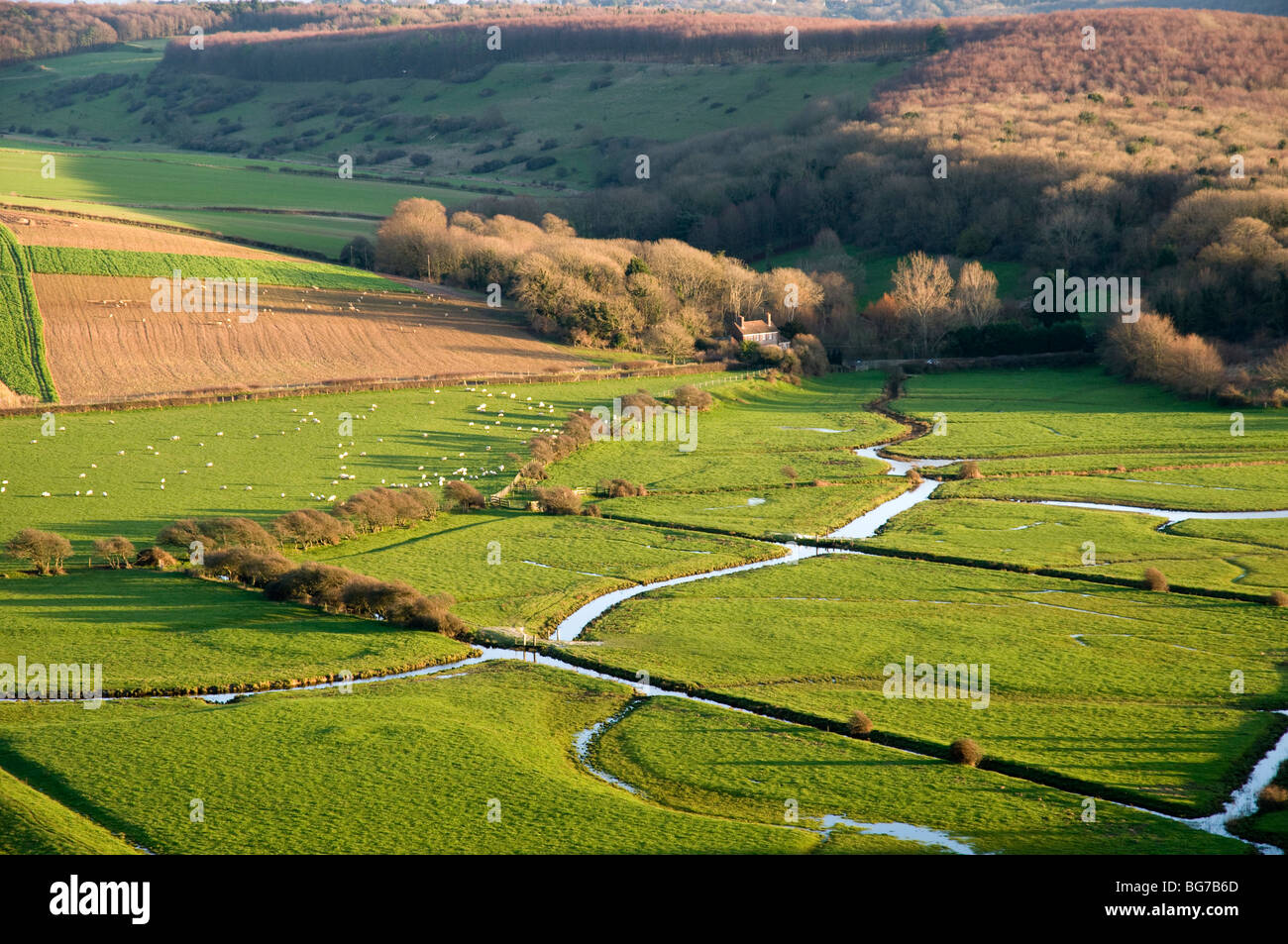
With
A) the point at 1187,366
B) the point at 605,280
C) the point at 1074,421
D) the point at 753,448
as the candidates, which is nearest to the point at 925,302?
the point at 1187,366

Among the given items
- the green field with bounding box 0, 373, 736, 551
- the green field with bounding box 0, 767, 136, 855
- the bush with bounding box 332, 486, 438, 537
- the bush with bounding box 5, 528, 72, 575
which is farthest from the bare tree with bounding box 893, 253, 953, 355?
the green field with bounding box 0, 767, 136, 855

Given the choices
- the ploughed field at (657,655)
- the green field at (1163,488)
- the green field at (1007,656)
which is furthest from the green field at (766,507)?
the green field at (1007,656)

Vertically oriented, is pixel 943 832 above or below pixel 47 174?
below

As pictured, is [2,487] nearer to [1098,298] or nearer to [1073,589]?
[1073,589]

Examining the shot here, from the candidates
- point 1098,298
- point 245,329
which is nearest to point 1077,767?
point 245,329

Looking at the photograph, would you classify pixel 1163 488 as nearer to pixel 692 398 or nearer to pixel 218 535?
pixel 692 398

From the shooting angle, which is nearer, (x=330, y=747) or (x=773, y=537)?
(x=330, y=747)

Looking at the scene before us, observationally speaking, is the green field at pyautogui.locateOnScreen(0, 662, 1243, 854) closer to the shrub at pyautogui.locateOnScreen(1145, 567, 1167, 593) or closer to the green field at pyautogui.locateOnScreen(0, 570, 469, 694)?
the green field at pyautogui.locateOnScreen(0, 570, 469, 694)
